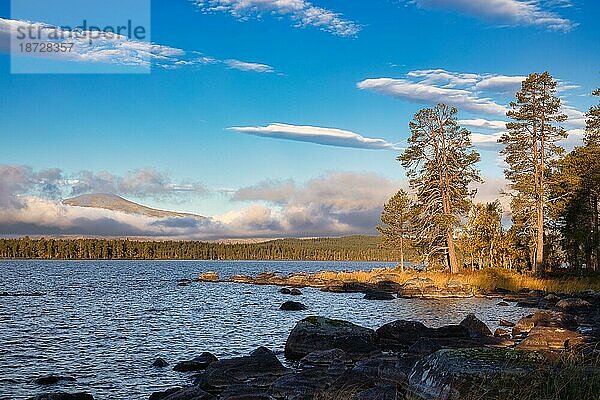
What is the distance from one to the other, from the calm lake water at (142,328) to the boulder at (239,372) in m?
1.83

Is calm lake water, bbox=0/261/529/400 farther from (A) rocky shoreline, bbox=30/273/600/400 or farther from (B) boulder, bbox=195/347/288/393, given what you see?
(B) boulder, bbox=195/347/288/393

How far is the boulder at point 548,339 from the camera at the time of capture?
18.2 m

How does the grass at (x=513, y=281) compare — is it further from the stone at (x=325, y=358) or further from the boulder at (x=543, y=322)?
the stone at (x=325, y=358)

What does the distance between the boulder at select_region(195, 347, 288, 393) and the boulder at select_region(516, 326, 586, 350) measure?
24.3ft

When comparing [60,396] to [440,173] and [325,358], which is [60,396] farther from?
[440,173]

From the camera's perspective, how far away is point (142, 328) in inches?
1252

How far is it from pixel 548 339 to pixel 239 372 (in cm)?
941

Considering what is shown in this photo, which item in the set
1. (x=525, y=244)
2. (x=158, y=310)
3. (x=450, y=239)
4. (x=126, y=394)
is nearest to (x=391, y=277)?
(x=450, y=239)

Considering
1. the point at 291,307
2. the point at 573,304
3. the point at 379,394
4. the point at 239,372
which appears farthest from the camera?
the point at 291,307

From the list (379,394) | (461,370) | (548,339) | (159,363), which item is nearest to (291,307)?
(159,363)

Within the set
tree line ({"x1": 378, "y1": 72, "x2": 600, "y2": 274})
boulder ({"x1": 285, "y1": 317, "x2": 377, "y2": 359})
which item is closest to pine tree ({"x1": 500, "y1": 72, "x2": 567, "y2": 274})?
tree line ({"x1": 378, "y1": 72, "x2": 600, "y2": 274})

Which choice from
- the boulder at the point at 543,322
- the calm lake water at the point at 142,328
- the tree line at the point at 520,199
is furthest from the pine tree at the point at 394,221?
the boulder at the point at 543,322

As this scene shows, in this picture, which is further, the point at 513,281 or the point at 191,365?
the point at 513,281

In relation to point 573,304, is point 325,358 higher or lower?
higher
